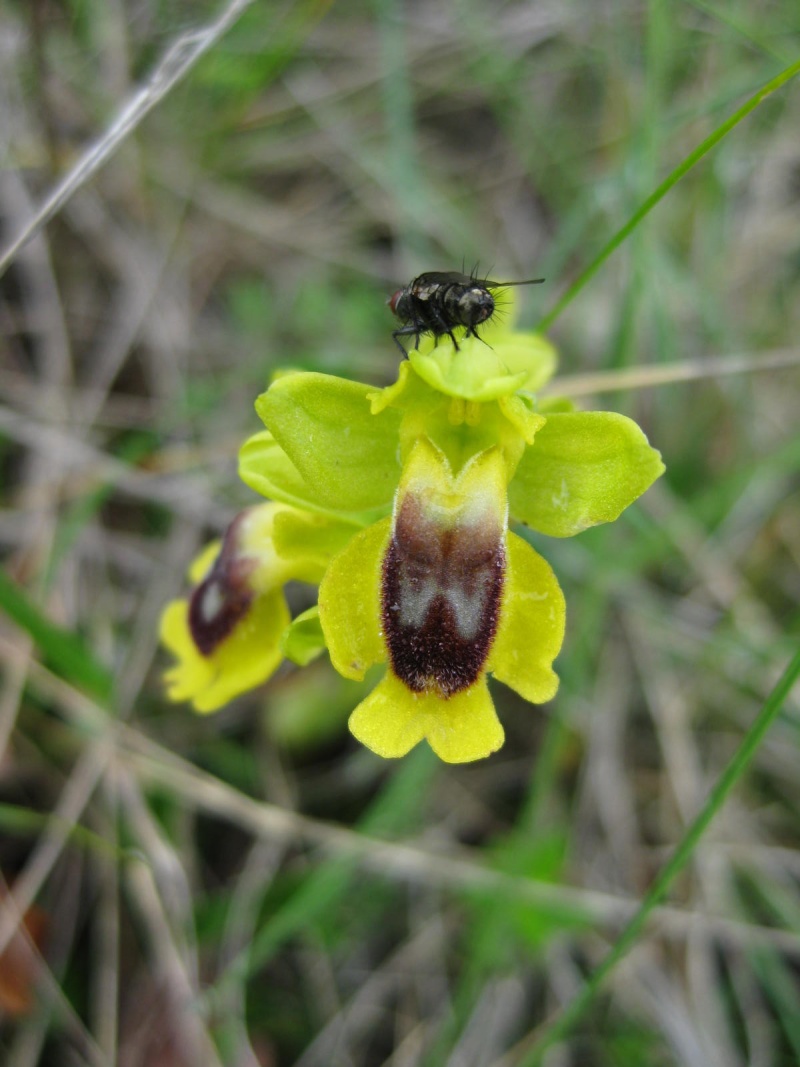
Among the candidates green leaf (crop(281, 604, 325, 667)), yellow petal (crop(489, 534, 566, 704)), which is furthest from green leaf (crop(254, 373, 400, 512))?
yellow petal (crop(489, 534, 566, 704))

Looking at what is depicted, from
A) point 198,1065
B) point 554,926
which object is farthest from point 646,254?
point 198,1065

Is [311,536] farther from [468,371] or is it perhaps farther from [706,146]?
[706,146]

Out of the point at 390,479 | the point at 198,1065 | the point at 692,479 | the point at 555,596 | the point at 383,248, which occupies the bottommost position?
the point at 198,1065

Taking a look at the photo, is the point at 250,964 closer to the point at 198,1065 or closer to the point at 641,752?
the point at 198,1065

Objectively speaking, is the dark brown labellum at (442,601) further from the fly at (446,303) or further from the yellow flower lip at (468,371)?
the fly at (446,303)

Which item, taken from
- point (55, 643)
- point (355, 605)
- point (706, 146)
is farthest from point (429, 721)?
point (55, 643)
